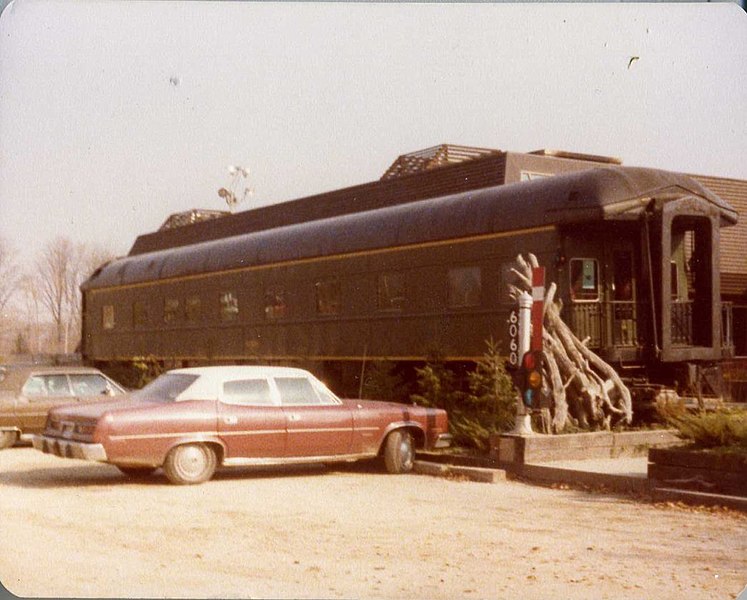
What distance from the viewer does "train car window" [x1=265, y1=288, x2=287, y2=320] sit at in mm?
19031

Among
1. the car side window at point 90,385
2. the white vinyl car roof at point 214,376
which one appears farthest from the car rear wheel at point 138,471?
the car side window at point 90,385

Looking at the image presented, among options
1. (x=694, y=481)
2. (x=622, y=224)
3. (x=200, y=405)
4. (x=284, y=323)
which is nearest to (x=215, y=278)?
(x=284, y=323)

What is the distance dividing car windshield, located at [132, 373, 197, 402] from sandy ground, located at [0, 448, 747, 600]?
0.88 metres

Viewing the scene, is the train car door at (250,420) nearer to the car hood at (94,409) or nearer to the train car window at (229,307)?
the car hood at (94,409)

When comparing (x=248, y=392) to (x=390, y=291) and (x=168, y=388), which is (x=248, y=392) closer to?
(x=168, y=388)

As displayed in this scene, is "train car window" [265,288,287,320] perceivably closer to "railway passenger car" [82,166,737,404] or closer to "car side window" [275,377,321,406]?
"railway passenger car" [82,166,737,404]

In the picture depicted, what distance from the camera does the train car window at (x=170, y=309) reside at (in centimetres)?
2095

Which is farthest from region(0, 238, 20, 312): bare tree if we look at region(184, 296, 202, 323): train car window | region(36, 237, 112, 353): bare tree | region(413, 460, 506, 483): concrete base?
region(184, 296, 202, 323): train car window

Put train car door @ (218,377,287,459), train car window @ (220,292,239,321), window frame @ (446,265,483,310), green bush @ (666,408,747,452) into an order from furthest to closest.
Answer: train car window @ (220,292,239,321) < window frame @ (446,265,483,310) < train car door @ (218,377,287,459) < green bush @ (666,408,747,452)

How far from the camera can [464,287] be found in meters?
16.0

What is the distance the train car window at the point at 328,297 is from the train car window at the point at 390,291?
0.97m

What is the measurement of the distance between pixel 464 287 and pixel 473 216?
1.05 m

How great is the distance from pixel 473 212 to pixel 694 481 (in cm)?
704

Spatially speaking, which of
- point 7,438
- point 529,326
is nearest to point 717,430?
point 529,326
